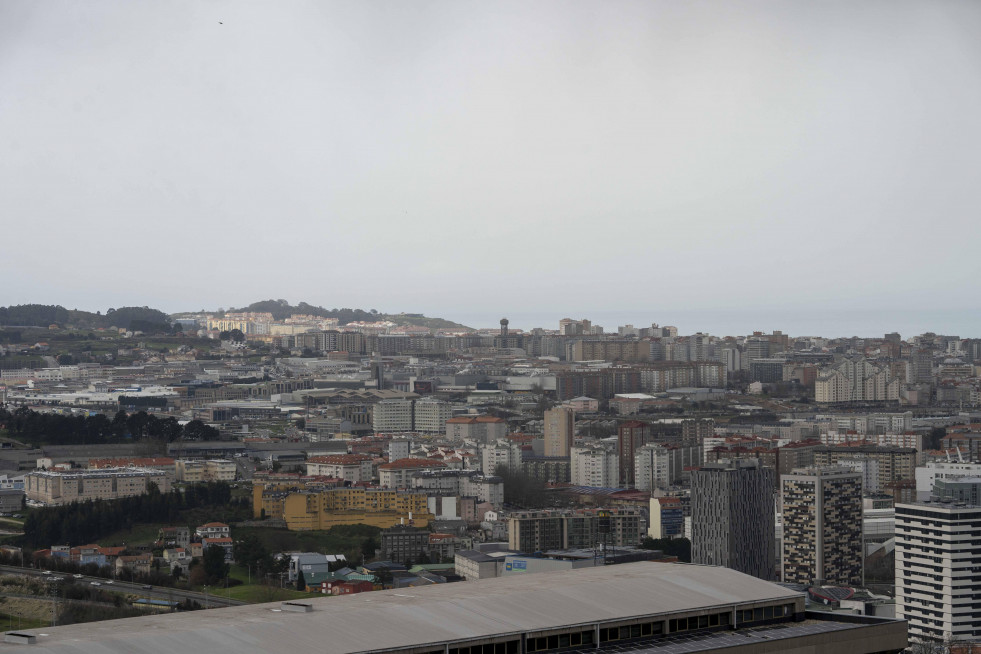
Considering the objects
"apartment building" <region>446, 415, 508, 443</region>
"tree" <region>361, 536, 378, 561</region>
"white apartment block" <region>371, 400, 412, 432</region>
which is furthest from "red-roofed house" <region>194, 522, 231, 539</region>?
"white apartment block" <region>371, 400, 412, 432</region>

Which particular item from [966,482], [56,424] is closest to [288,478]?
[56,424]

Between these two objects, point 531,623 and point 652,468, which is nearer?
point 531,623

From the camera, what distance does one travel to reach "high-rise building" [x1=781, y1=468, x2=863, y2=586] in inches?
496

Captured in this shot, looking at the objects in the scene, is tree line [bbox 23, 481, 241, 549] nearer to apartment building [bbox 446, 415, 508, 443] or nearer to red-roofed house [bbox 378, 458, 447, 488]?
red-roofed house [bbox 378, 458, 447, 488]

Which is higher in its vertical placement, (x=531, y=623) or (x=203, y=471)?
(x=531, y=623)

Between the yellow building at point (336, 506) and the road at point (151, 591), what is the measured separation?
353 centimetres

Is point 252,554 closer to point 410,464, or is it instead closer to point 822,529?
point 822,529

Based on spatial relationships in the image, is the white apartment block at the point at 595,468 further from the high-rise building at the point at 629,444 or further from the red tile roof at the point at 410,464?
the red tile roof at the point at 410,464

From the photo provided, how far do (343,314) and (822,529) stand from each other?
47.3 m

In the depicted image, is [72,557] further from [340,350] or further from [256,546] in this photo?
[340,350]

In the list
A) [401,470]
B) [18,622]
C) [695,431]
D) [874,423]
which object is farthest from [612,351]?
[18,622]

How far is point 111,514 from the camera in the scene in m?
→ 14.3

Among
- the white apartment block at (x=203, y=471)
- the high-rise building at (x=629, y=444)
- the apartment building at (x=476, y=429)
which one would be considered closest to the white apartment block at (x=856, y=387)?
the apartment building at (x=476, y=429)

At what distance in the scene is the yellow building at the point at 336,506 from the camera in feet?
48.4
